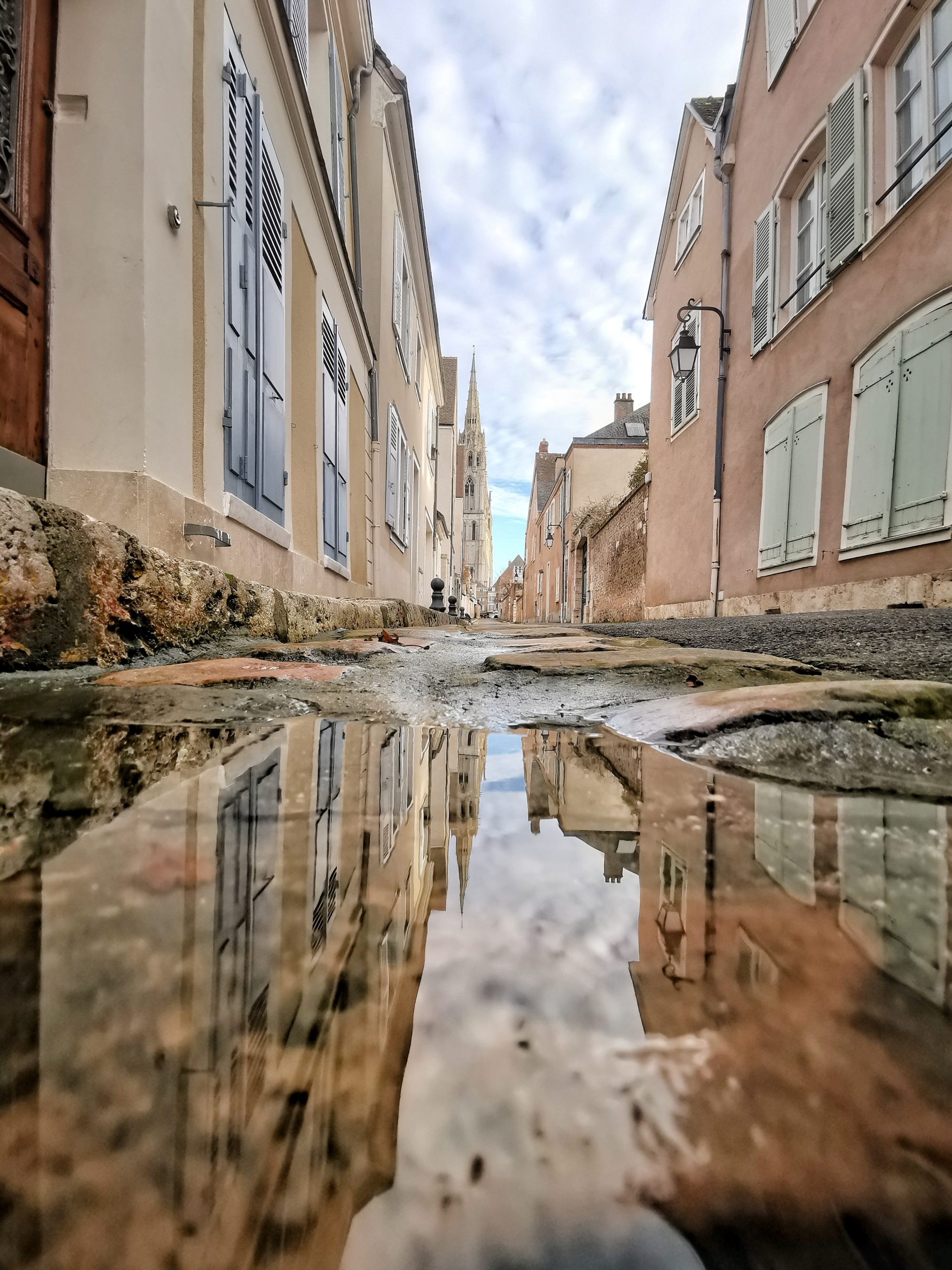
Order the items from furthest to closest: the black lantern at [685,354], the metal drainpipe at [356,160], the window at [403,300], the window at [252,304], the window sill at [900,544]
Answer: the window at [403,300], the black lantern at [685,354], the metal drainpipe at [356,160], the window sill at [900,544], the window at [252,304]

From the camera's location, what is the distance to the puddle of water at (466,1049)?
26 cm

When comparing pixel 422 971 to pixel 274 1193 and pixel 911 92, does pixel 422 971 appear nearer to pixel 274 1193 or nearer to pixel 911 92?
pixel 274 1193

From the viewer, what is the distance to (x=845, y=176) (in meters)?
5.70

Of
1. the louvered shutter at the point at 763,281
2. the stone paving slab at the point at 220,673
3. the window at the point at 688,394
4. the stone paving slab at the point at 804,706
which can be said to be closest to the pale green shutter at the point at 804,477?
the louvered shutter at the point at 763,281

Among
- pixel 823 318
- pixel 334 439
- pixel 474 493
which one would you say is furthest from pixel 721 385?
pixel 474 493

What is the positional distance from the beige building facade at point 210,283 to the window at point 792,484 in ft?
15.2

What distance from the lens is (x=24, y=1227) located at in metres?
0.25

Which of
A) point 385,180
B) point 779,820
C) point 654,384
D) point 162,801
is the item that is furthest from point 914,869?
point 654,384

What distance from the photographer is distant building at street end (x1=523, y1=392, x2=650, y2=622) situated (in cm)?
2075

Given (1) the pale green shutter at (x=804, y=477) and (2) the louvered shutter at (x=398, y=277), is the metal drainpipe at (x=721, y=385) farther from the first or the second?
(2) the louvered shutter at (x=398, y=277)

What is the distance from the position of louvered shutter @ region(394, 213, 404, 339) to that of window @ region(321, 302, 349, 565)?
3516 millimetres

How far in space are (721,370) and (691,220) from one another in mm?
3229

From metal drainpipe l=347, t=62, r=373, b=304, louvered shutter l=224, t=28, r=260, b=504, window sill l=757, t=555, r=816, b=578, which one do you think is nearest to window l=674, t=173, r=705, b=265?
metal drainpipe l=347, t=62, r=373, b=304

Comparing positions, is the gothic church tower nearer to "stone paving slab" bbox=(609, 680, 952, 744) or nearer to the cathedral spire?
the cathedral spire
